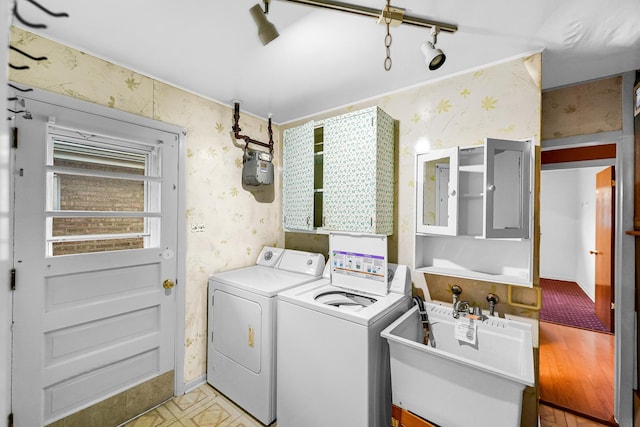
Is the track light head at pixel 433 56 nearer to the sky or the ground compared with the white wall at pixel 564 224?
nearer to the sky

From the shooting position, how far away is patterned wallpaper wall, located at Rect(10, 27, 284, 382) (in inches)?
64.8

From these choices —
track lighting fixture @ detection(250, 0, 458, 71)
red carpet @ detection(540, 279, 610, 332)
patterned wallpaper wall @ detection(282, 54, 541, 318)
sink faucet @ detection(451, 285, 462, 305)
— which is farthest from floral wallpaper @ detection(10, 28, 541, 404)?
red carpet @ detection(540, 279, 610, 332)

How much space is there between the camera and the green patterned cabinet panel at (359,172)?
1.98 metres

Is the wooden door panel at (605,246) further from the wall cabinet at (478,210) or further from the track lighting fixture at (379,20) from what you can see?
the track lighting fixture at (379,20)

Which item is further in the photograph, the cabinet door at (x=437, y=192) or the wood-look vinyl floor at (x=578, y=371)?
the wood-look vinyl floor at (x=578, y=371)

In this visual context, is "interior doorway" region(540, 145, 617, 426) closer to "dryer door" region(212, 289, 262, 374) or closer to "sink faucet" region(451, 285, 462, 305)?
"sink faucet" region(451, 285, 462, 305)

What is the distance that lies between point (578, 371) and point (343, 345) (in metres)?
2.57

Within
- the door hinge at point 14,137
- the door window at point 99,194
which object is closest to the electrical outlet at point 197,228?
the door window at point 99,194

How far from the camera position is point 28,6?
1406mm

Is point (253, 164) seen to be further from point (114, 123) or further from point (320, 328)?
point (320, 328)

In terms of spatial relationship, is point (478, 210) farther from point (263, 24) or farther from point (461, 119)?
point (263, 24)

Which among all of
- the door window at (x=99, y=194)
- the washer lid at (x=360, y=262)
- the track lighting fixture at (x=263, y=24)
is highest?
the track lighting fixture at (x=263, y=24)

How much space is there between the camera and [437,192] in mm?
1868

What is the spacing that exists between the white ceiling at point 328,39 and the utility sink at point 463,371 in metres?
1.67
